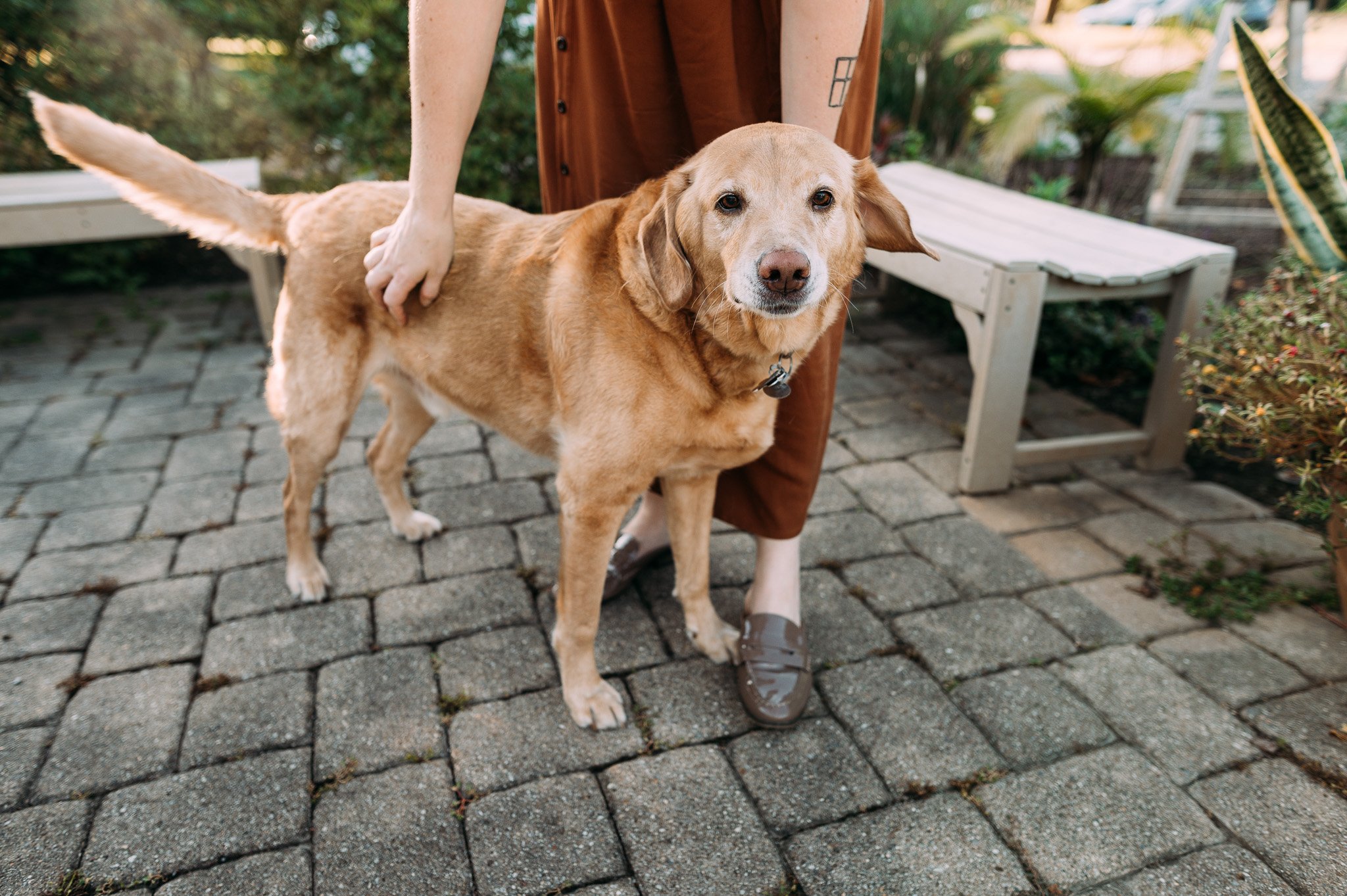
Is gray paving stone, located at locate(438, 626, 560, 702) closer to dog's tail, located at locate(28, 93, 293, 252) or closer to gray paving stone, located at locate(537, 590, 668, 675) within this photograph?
gray paving stone, located at locate(537, 590, 668, 675)

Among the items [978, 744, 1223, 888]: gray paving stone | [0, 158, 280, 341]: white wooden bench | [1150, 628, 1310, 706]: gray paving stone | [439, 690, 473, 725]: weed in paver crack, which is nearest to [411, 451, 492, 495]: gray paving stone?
[439, 690, 473, 725]: weed in paver crack

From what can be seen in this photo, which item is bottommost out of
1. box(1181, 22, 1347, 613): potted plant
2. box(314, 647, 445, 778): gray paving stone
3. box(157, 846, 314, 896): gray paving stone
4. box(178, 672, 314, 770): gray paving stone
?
box(157, 846, 314, 896): gray paving stone

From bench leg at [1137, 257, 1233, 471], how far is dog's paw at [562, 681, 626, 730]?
Result: 2648mm

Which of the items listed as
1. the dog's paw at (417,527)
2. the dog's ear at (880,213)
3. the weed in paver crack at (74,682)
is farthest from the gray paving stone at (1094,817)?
the weed in paver crack at (74,682)

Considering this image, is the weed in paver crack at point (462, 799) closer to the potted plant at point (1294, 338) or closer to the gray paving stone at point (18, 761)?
the gray paving stone at point (18, 761)

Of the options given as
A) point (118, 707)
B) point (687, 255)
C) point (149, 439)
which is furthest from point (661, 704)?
point (149, 439)

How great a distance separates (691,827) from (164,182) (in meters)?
2.34

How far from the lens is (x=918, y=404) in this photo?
4.18 meters

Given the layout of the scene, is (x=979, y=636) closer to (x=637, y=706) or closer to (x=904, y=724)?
(x=904, y=724)

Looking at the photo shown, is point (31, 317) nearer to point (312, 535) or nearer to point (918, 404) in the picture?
point (312, 535)

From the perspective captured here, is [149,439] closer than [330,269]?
No

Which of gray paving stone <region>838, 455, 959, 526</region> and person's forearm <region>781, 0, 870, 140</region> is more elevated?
person's forearm <region>781, 0, 870, 140</region>

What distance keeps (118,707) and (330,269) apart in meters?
1.37

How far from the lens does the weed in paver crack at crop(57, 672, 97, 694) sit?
2.32m
